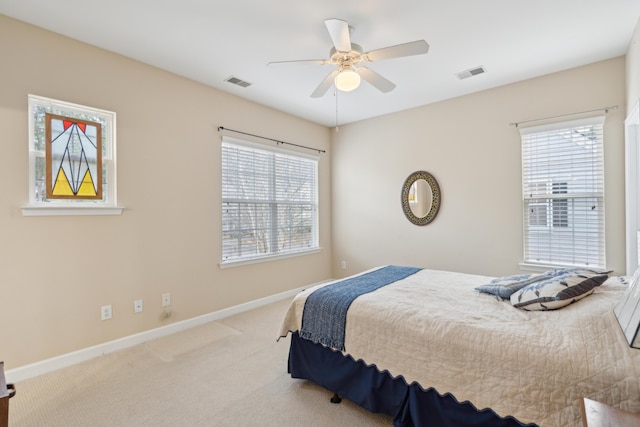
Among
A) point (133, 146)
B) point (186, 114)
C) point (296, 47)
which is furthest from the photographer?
point (186, 114)

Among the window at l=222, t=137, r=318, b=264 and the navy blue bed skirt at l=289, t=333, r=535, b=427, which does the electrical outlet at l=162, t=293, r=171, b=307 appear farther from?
the navy blue bed skirt at l=289, t=333, r=535, b=427

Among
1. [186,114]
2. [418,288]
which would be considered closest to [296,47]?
[186,114]

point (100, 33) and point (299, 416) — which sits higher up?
point (100, 33)

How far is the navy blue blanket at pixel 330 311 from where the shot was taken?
201 centimetres

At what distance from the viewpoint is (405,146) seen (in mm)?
4379

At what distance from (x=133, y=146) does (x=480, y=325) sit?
3153 mm

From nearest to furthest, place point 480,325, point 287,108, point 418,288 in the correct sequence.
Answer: point 480,325, point 418,288, point 287,108

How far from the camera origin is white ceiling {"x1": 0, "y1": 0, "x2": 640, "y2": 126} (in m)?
2.20

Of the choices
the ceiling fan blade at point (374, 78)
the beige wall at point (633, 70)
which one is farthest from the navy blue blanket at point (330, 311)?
the beige wall at point (633, 70)

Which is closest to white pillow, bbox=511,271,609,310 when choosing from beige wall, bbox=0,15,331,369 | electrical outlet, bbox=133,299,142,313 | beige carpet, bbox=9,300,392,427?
beige carpet, bbox=9,300,392,427

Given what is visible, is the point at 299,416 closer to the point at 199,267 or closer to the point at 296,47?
the point at 199,267

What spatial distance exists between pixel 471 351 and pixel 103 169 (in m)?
3.14

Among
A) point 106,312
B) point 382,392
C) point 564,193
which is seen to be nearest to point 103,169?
point 106,312

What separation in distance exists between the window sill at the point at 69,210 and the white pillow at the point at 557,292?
10.5 ft
